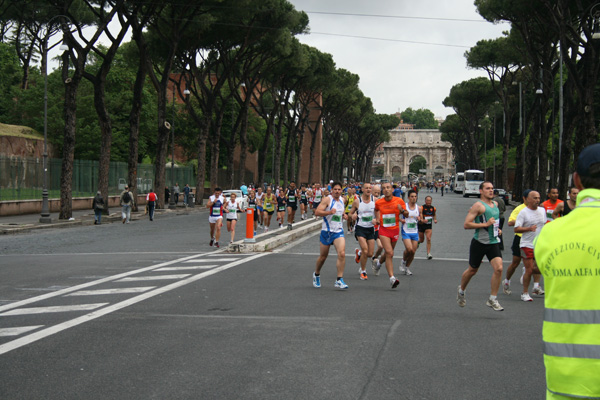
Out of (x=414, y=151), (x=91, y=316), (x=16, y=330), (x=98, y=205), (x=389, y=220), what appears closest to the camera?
(x=16, y=330)

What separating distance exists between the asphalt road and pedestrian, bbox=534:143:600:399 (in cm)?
259

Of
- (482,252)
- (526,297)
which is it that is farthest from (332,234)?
(526,297)

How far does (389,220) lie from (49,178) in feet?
92.4

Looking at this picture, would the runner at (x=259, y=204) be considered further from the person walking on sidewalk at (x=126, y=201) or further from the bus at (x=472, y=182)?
the bus at (x=472, y=182)

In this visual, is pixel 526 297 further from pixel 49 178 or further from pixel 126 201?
pixel 49 178

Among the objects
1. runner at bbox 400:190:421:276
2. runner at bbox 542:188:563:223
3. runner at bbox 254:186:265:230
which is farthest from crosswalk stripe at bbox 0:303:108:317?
runner at bbox 254:186:265:230

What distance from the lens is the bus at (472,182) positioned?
82.3 metres

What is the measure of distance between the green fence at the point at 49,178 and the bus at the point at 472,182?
44822 millimetres

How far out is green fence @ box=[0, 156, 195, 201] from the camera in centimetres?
3294

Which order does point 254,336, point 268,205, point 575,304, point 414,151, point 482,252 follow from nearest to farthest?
point 575,304 < point 254,336 < point 482,252 < point 268,205 < point 414,151

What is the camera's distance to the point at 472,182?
83000 mm

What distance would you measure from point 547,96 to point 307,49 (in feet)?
69.6

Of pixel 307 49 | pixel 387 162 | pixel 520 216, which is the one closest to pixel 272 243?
pixel 520 216

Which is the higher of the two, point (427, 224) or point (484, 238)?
point (484, 238)
